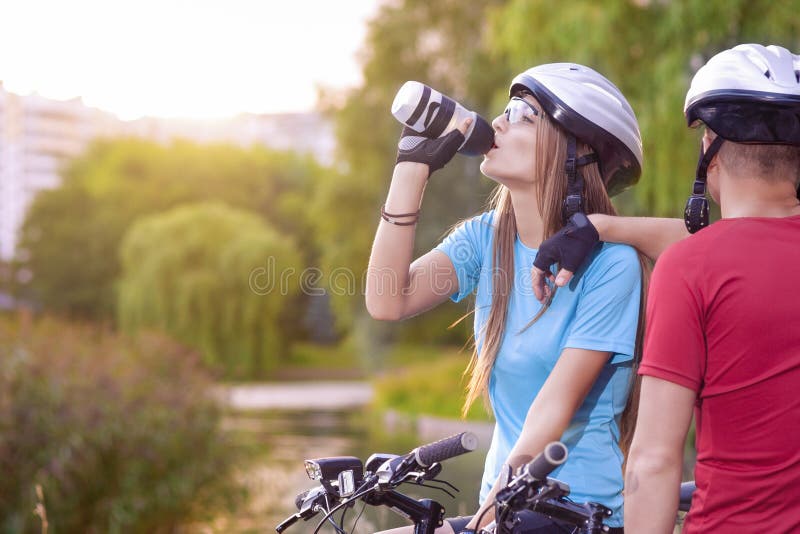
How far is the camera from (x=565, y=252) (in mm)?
2045

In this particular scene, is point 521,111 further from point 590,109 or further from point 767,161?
point 767,161

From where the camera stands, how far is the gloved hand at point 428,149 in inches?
92.4

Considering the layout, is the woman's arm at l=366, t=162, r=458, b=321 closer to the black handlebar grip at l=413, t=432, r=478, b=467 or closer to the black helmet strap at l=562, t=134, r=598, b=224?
the black helmet strap at l=562, t=134, r=598, b=224

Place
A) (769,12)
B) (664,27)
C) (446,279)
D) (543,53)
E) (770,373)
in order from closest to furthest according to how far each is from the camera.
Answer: (770,373)
(446,279)
(769,12)
(664,27)
(543,53)

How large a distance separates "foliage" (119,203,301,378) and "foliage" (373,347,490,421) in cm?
693

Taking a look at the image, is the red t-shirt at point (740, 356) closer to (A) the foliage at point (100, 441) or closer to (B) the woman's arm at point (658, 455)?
(B) the woman's arm at point (658, 455)

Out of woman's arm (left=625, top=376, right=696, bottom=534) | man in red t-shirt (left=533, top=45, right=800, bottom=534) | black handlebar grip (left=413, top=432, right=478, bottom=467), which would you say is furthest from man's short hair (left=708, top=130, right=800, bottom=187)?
black handlebar grip (left=413, top=432, right=478, bottom=467)

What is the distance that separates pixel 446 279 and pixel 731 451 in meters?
1.00

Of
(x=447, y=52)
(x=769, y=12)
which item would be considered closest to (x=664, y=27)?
(x=769, y=12)

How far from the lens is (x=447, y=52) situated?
20.5 metres

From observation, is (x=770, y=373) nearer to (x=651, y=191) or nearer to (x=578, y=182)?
(x=578, y=182)

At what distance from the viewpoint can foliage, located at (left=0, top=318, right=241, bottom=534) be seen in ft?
23.8

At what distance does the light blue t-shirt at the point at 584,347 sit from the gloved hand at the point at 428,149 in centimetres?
35

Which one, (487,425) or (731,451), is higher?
(731,451)
